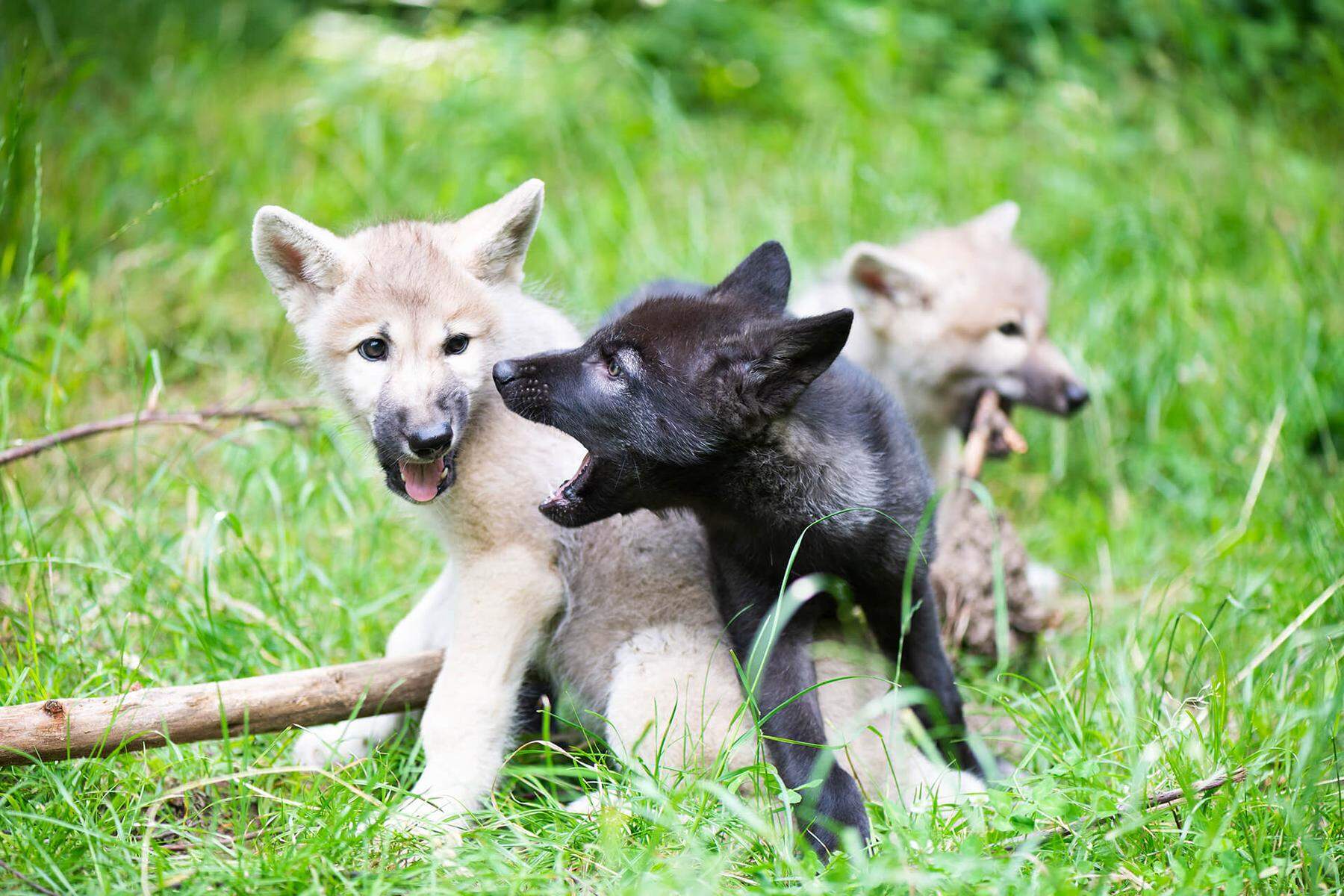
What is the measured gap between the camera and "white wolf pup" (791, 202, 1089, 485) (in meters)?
4.90

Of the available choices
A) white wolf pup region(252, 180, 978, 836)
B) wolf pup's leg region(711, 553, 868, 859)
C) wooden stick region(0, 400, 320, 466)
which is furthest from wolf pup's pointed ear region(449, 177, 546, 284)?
wooden stick region(0, 400, 320, 466)

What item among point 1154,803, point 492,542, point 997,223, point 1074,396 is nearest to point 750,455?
point 492,542

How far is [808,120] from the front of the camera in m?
7.68

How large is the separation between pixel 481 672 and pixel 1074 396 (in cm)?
298

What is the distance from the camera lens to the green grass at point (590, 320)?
8.25ft

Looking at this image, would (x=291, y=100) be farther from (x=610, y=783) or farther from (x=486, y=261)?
(x=610, y=783)

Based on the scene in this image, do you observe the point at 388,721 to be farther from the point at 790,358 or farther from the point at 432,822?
the point at 790,358

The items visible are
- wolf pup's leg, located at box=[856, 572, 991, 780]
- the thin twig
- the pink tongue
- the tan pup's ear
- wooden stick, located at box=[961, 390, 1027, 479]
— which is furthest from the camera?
the tan pup's ear

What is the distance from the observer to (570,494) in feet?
9.54

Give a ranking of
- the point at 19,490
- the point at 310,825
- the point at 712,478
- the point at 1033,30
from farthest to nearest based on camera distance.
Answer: the point at 1033,30, the point at 19,490, the point at 712,478, the point at 310,825

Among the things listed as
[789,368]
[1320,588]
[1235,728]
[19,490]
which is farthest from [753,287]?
[19,490]

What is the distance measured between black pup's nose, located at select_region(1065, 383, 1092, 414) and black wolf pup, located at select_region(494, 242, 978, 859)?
6.71 feet

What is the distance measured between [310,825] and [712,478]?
4.15 feet

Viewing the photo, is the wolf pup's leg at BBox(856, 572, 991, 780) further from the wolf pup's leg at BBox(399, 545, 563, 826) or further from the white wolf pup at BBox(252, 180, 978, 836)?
the wolf pup's leg at BBox(399, 545, 563, 826)
